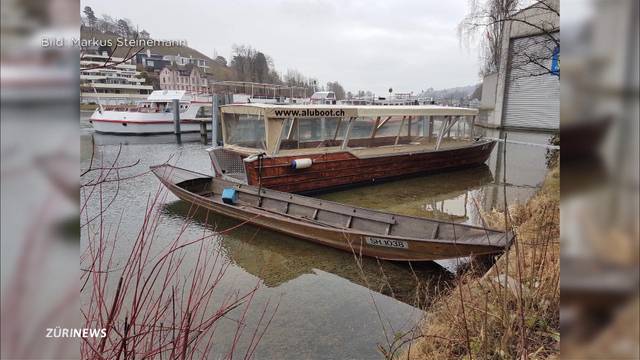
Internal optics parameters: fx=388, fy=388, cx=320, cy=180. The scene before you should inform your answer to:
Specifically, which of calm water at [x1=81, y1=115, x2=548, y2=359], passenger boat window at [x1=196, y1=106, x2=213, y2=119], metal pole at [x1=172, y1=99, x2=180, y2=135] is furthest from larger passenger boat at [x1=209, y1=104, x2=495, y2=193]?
passenger boat window at [x1=196, y1=106, x2=213, y2=119]

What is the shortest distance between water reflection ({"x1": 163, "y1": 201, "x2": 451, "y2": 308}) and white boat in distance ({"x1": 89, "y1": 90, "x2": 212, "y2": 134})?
20.2 meters

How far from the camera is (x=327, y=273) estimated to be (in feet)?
18.2

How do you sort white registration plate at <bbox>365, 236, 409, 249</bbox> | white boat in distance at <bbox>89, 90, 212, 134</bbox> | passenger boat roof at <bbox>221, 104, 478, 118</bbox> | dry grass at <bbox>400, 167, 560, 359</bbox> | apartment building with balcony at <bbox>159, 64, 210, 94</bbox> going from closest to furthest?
dry grass at <bbox>400, 167, 560, 359</bbox> < white registration plate at <bbox>365, 236, 409, 249</bbox> < passenger boat roof at <bbox>221, 104, 478, 118</bbox> < white boat in distance at <bbox>89, 90, 212, 134</bbox> < apartment building with balcony at <bbox>159, 64, 210, 94</bbox>

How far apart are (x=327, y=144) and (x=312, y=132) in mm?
515

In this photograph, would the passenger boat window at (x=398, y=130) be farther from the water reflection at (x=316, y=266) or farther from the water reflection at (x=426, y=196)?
the water reflection at (x=316, y=266)

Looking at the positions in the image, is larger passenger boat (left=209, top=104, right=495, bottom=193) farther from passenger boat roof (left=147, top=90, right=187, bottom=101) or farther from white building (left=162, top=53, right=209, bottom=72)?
white building (left=162, top=53, right=209, bottom=72)

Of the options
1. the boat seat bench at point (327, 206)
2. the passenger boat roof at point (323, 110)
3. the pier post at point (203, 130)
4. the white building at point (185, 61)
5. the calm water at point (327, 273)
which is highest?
the white building at point (185, 61)

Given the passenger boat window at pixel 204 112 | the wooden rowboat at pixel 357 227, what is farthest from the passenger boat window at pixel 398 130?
the passenger boat window at pixel 204 112

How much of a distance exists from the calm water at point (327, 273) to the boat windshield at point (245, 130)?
195 cm

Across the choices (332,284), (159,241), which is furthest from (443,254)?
(159,241)

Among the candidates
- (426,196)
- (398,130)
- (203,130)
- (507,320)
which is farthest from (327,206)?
(203,130)

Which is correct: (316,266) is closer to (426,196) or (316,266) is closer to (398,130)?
(426,196)

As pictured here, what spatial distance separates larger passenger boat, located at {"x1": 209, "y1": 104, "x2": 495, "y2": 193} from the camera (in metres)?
8.43

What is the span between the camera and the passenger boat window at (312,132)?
→ 29.2 feet
